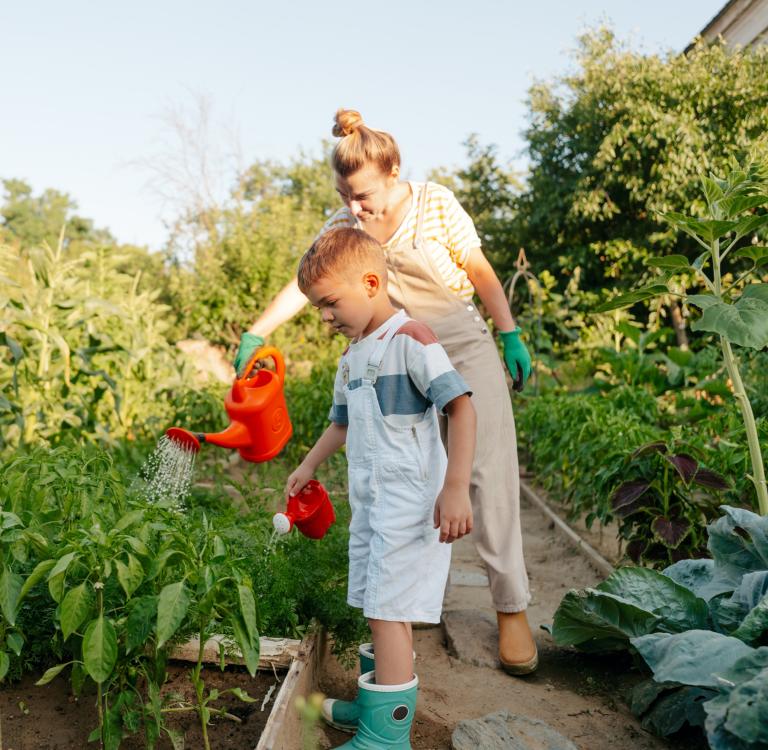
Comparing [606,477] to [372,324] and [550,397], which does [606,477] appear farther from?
[550,397]

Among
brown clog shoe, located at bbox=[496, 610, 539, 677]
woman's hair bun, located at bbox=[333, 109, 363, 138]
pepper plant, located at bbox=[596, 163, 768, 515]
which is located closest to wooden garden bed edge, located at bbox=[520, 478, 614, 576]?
brown clog shoe, located at bbox=[496, 610, 539, 677]

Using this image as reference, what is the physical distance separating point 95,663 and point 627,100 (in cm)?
1062

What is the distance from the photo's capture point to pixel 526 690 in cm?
220

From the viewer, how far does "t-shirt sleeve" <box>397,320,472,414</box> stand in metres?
1.74

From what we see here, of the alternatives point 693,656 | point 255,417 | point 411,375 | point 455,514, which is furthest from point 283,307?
point 693,656

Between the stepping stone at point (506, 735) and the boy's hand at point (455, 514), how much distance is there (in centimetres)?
48

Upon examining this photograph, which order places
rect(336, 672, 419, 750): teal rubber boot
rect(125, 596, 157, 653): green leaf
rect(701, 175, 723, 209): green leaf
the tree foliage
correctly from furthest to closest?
the tree foliage
rect(701, 175, 723, 209): green leaf
rect(336, 672, 419, 750): teal rubber boot
rect(125, 596, 157, 653): green leaf

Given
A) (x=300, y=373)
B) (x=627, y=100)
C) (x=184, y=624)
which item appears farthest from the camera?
(x=627, y=100)

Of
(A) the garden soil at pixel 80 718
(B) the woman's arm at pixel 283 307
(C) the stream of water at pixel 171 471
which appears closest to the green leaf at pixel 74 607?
(A) the garden soil at pixel 80 718

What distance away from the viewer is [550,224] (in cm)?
1170

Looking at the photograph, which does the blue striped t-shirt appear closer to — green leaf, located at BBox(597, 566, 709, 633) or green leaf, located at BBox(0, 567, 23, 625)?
green leaf, located at BBox(597, 566, 709, 633)

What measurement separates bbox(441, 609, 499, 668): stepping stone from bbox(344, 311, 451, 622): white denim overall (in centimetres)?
71

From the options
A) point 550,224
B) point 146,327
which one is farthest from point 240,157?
point 146,327

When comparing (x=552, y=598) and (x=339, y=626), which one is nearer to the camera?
(x=339, y=626)
